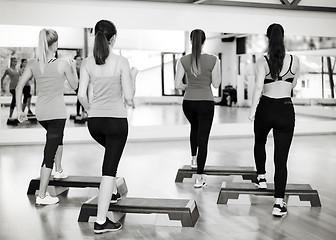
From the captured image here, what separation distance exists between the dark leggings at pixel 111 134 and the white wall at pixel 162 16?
522 cm

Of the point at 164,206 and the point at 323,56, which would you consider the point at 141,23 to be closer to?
the point at 323,56

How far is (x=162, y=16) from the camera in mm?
8852

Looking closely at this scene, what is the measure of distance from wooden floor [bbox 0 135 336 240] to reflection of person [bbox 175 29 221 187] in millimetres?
708

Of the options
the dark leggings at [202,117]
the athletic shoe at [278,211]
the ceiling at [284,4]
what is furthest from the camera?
the ceiling at [284,4]

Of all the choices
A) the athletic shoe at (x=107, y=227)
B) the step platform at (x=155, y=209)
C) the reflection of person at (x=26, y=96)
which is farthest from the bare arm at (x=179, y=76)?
the reflection of person at (x=26, y=96)

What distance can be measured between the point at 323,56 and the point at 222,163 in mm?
4567

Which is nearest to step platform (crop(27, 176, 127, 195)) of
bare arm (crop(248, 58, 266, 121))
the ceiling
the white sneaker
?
the white sneaker

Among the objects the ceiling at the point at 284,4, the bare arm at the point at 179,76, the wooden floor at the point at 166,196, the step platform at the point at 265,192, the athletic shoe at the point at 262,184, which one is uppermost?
the ceiling at the point at 284,4

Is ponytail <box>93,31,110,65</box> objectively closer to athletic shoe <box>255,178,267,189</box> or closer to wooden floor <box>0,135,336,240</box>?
wooden floor <box>0,135,336,240</box>

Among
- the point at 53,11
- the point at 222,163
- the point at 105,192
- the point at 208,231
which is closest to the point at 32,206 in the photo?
the point at 105,192

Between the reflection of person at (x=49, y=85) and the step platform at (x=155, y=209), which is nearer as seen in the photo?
the step platform at (x=155, y=209)

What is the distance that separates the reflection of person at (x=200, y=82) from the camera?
4.92 m

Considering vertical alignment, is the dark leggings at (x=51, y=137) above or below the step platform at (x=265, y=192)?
above

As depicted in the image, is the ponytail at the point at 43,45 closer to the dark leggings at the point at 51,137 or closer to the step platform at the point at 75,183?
the dark leggings at the point at 51,137
